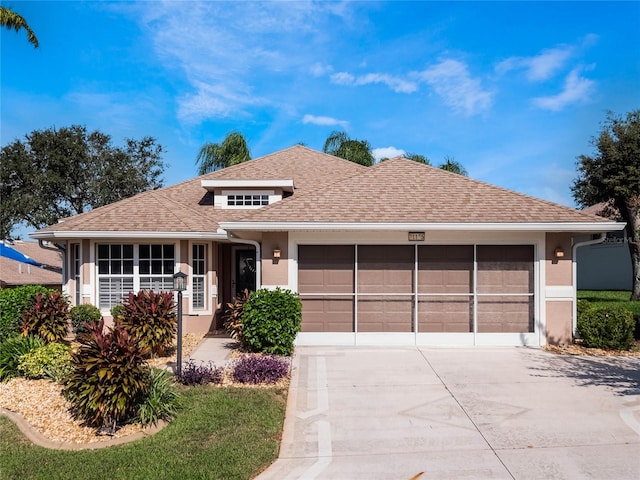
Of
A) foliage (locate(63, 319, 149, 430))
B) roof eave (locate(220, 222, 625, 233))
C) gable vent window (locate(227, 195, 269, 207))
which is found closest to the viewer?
foliage (locate(63, 319, 149, 430))

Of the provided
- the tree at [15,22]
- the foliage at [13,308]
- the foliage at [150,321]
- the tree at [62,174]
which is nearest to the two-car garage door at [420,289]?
the foliage at [150,321]

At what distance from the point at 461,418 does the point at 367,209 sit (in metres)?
5.44

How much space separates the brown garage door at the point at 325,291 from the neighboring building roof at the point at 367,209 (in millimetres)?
1007

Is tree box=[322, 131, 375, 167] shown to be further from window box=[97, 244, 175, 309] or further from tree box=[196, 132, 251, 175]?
window box=[97, 244, 175, 309]

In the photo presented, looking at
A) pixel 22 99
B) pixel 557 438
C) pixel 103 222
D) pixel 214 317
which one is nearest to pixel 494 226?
pixel 557 438

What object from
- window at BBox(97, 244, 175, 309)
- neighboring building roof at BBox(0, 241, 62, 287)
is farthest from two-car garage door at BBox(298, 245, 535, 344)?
neighboring building roof at BBox(0, 241, 62, 287)

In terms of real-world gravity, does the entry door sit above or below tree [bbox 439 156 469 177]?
below

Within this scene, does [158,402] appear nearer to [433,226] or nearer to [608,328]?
[433,226]

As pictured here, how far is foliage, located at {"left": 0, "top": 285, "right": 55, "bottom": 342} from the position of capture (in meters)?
10.0

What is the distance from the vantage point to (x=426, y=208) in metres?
10.6

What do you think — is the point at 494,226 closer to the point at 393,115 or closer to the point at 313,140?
the point at 393,115

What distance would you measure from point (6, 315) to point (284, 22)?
359 inches

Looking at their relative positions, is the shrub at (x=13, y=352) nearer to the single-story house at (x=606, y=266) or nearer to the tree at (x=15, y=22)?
the tree at (x=15, y=22)

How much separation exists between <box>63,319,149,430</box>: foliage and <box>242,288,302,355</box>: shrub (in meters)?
3.38
